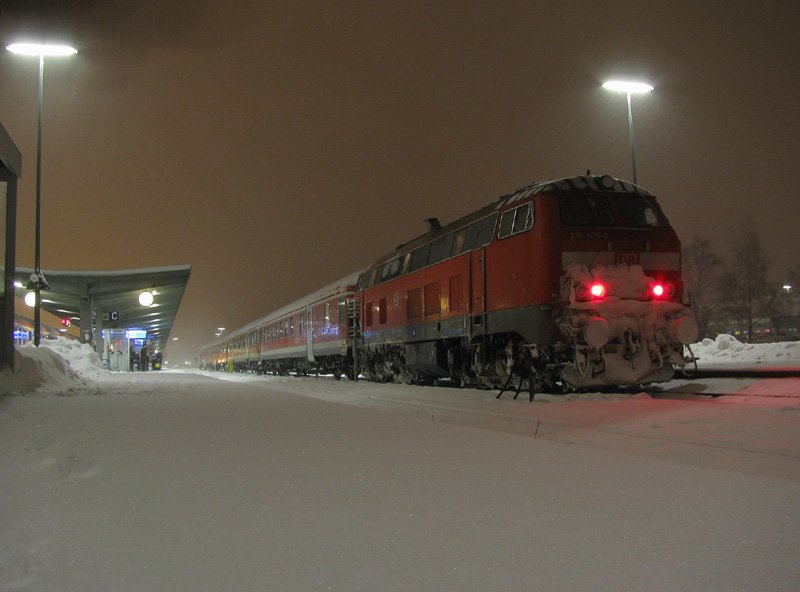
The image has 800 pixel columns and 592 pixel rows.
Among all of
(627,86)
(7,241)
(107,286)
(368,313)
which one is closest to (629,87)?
(627,86)

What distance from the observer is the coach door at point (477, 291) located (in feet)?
45.8

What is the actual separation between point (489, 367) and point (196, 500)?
10288mm

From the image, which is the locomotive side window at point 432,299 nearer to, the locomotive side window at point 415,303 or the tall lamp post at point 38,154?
the locomotive side window at point 415,303

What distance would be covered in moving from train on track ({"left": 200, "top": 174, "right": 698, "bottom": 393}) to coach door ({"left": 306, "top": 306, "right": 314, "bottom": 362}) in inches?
538

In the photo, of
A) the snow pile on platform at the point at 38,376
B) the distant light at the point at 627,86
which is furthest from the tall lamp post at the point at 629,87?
the snow pile on platform at the point at 38,376

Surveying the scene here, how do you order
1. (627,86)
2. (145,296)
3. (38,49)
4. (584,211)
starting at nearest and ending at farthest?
A: (584,211), (627,86), (38,49), (145,296)

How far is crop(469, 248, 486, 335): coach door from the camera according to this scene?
13945 millimetres

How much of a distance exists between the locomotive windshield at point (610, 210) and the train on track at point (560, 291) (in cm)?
2

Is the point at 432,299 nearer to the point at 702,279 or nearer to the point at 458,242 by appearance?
the point at 458,242

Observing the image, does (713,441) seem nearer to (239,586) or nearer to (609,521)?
(609,521)

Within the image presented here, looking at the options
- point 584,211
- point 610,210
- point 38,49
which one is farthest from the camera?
point 38,49

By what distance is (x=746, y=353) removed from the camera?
2117 cm

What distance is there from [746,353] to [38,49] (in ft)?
75.1

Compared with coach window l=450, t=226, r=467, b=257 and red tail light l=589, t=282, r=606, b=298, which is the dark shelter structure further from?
red tail light l=589, t=282, r=606, b=298
